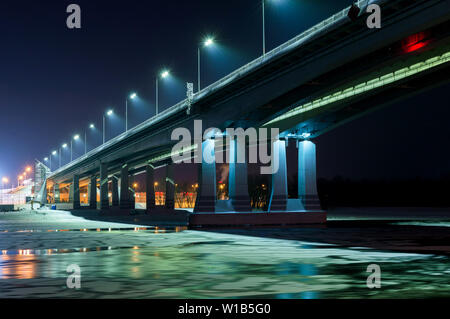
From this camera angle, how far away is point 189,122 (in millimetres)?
57656

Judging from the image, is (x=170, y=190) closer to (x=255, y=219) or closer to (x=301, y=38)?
(x=255, y=219)

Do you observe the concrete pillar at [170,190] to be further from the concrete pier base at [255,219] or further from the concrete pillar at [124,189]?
the concrete pier base at [255,219]

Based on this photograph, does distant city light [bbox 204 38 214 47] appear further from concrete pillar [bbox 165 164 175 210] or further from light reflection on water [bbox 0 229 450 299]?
concrete pillar [bbox 165 164 175 210]

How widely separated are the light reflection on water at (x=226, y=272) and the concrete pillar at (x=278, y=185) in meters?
27.8

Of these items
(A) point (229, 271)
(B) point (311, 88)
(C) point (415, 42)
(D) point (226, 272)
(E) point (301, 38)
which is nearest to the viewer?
(D) point (226, 272)

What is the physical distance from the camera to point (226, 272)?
16.3 m

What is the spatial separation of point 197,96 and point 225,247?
95.8ft

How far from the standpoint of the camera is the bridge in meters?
30.5

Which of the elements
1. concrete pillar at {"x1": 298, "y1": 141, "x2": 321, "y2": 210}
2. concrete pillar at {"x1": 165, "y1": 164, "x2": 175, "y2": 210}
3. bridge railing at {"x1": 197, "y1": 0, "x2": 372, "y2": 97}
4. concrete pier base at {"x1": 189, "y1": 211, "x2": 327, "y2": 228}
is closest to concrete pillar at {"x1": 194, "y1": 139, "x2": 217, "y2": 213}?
concrete pier base at {"x1": 189, "y1": 211, "x2": 327, "y2": 228}

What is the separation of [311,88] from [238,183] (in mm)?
13841

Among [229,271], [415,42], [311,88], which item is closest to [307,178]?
[311,88]

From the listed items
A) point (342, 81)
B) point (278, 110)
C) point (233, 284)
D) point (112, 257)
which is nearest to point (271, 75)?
point (278, 110)

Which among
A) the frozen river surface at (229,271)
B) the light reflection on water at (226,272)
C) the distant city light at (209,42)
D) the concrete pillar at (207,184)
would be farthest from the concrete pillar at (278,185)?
the light reflection on water at (226,272)

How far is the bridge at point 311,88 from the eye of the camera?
100 feet
